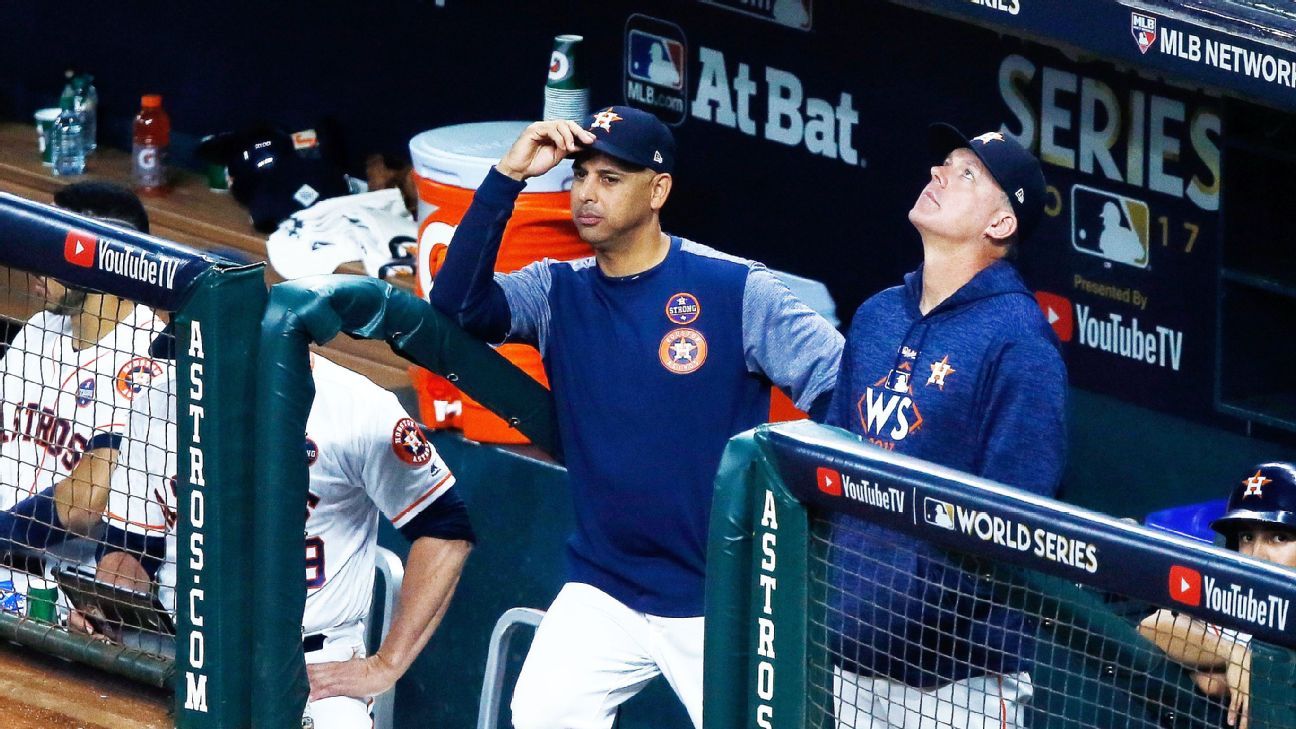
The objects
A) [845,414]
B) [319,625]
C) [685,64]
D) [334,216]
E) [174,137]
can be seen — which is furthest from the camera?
[174,137]

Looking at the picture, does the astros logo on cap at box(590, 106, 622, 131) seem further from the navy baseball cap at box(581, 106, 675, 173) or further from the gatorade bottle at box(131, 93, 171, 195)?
the gatorade bottle at box(131, 93, 171, 195)

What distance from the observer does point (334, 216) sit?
6988mm

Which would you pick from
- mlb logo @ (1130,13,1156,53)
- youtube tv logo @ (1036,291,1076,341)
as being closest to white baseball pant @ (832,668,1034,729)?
mlb logo @ (1130,13,1156,53)

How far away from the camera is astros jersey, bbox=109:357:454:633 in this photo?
14.3 feet

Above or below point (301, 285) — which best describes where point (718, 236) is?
below

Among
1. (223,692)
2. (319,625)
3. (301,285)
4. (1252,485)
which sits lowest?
(319,625)

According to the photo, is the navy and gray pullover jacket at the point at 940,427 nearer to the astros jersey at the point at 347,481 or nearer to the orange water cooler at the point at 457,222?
the astros jersey at the point at 347,481

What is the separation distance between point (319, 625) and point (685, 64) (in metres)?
2.45

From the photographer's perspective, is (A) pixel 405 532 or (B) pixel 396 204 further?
(B) pixel 396 204

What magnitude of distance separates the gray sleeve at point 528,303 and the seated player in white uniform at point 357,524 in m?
0.37

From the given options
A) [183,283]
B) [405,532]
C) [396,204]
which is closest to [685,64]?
[396,204]

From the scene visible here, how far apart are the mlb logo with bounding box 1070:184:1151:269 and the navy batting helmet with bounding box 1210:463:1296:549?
1.38 meters

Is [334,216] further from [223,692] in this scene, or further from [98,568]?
[223,692]

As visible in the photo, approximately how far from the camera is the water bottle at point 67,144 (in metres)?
7.96
